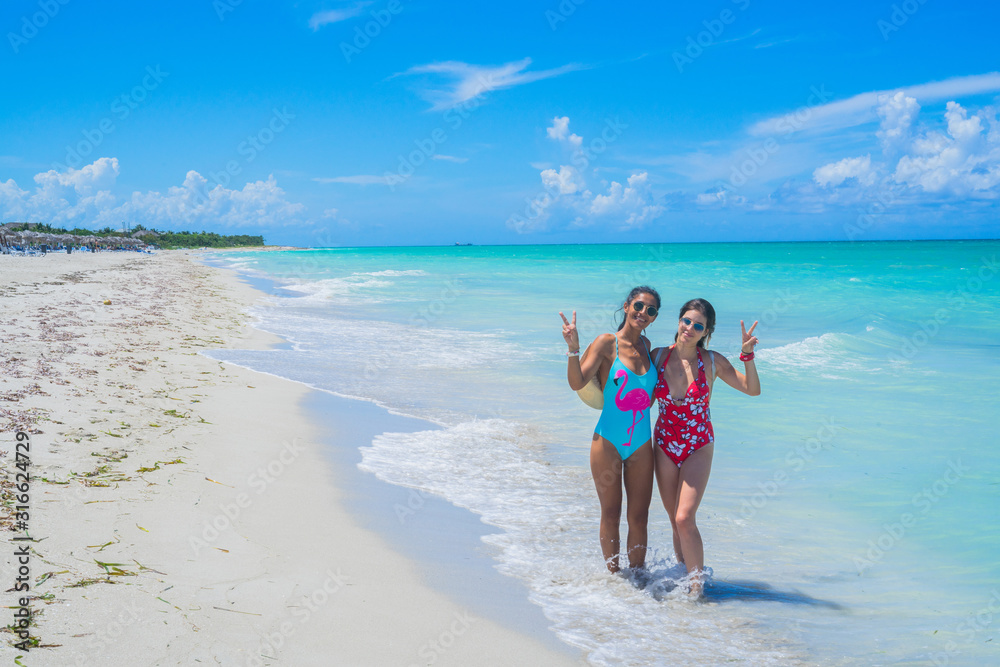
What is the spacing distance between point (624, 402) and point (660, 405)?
0.95ft

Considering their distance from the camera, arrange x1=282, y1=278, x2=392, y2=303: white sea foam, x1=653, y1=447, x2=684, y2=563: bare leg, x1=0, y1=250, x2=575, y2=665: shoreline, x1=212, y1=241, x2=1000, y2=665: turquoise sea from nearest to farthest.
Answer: x1=0, y1=250, x2=575, y2=665: shoreline
x1=212, y1=241, x2=1000, y2=665: turquoise sea
x1=653, y1=447, x2=684, y2=563: bare leg
x1=282, y1=278, x2=392, y2=303: white sea foam

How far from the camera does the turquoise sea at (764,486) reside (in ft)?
12.7

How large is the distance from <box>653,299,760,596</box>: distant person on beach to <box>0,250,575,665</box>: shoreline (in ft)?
3.94

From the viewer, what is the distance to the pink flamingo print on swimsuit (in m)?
4.05

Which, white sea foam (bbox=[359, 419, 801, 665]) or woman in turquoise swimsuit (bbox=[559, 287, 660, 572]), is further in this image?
woman in turquoise swimsuit (bbox=[559, 287, 660, 572])

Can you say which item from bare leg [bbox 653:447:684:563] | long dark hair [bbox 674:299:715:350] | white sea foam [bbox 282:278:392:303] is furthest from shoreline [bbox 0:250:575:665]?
white sea foam [bbox 282:278:392:303]

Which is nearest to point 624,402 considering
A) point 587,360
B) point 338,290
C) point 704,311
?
point 587,360

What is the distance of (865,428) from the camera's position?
8.23 metres

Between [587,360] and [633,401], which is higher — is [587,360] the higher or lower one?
the higher one

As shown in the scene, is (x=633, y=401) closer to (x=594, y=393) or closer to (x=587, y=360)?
(x=594, y=393)

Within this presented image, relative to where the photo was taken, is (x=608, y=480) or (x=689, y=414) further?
(x=608, y=480)

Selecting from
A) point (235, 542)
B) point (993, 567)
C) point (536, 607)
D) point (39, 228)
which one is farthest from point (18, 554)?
point (39, 228)

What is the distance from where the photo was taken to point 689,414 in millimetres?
4043

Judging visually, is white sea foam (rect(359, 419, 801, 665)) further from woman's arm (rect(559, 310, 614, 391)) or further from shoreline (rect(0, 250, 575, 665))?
woman's arm (rect(559, 310, 614, 391))
